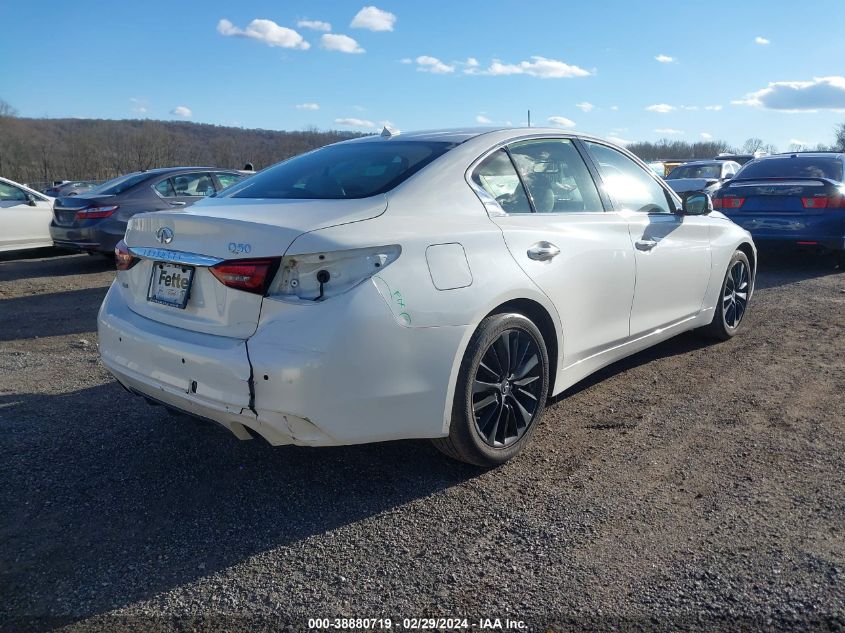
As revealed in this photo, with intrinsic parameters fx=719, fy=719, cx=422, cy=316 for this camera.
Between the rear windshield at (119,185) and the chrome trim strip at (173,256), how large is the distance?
7598mm

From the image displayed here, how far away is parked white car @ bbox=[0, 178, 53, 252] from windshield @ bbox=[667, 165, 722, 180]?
559 inches

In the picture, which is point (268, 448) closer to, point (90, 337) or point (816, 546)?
point (816, 546)

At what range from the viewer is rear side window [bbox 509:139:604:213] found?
12.6 feet

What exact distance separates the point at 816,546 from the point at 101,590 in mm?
2634

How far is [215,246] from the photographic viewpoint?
291 centimetres

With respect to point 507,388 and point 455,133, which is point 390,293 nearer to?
point 507,388

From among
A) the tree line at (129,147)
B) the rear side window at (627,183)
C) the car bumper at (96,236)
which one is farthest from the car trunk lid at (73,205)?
the tree line at (129,147)

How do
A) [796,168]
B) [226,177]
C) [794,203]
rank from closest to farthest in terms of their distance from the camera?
[794,203], [796,168], [226,177]

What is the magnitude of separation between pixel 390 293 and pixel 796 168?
8.84 meters

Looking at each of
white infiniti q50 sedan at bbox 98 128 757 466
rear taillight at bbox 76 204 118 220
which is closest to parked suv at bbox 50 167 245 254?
rear taillight at bbox 76 204 118 220

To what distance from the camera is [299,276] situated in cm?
278

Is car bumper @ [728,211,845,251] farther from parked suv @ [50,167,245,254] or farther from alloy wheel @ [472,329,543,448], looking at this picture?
parked suv @ [50,167,245,254]

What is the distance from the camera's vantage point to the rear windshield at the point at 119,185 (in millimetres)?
10223

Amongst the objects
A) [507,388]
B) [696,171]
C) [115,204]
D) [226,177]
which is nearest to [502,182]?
[507,388]
